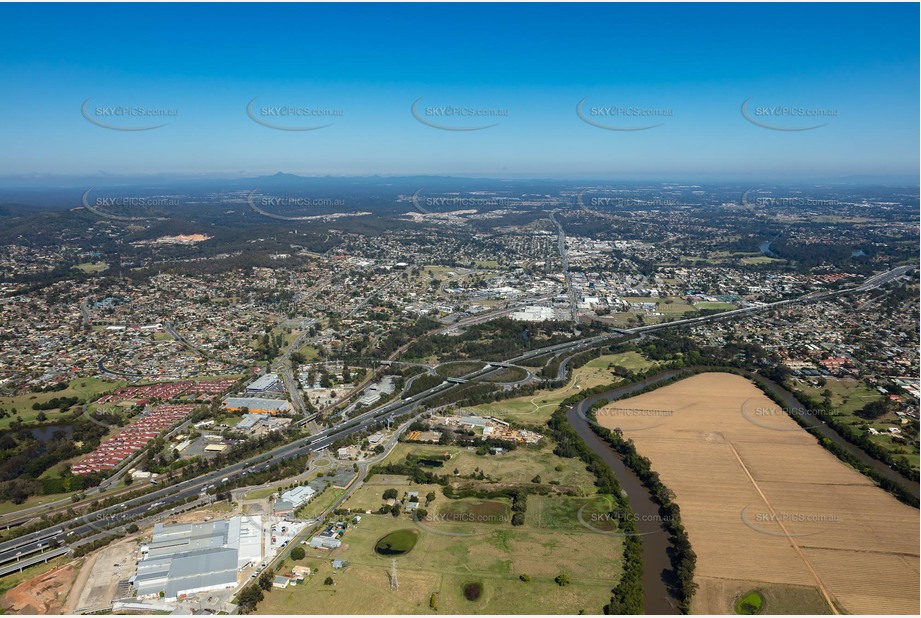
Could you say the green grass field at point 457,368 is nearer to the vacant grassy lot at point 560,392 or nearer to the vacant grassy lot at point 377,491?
the vacant grassy lot at point 560,392

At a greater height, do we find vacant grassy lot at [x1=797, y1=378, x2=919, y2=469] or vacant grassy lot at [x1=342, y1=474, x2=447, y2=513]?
vacant grassy lot at [x1=797, y1=378, x2=919, y2=469]

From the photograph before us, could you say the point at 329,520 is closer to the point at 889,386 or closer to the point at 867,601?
the point at 867,601

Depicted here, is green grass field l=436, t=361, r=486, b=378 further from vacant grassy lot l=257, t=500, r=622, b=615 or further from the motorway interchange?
vacant grassy lot l=257, t=500, r=622, b=615

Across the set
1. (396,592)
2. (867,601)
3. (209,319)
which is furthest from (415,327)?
(867,601)

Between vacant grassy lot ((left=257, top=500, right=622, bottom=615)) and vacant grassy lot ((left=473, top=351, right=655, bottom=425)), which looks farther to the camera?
vacant grassy lot ((left=473, top=351, right=655, bottom=425))

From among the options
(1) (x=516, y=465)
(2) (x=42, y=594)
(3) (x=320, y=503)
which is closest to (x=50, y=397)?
(2) (x=42, y=594)

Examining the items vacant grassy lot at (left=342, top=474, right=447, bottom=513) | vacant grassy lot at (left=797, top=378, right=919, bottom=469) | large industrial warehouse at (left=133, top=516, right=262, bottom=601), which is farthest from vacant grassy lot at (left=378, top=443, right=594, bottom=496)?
vacant grassy lot at (left=797, top=378, right=919, bottom=469)
